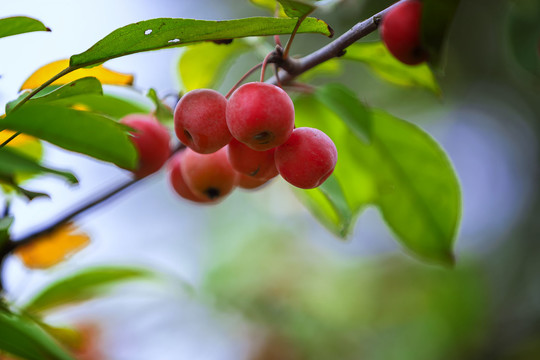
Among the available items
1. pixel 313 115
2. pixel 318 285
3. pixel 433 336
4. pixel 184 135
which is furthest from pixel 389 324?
pixel 184 135

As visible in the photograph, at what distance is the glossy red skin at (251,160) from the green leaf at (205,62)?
0.41m

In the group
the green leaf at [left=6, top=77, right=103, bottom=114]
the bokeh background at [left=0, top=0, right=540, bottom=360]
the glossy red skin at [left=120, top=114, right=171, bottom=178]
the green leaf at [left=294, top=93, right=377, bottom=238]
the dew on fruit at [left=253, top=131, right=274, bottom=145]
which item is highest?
the green leaf at [left=6, top=77, right=103, bottom=114]

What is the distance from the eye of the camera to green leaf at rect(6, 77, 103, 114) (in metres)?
0.57

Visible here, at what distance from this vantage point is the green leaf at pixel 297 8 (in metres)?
0.53

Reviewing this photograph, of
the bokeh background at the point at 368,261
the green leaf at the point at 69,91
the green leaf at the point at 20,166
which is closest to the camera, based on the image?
the green leaf at the point at 20,166

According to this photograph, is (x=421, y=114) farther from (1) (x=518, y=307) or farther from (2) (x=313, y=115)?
(2) (x=313, y=115)

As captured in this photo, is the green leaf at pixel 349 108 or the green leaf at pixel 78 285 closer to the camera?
the green leaf at pixel 349 108

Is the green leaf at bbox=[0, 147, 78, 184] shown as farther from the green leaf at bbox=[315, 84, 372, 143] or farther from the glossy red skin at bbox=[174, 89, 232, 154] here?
the green leaf at bbox=[315, 84, 372, 143]

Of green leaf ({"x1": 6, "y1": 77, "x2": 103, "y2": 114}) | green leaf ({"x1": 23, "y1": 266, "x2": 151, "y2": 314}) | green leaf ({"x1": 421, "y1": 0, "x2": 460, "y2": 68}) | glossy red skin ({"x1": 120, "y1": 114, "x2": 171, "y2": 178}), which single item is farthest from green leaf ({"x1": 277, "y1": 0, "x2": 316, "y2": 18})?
green leaf ({"x1": 23, "y1": 266, "x2": 151, "y2": 314})

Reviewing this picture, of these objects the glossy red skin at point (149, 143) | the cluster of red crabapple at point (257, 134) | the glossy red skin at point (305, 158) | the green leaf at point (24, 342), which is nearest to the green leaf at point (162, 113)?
the glossy red skin at point (149, 143)

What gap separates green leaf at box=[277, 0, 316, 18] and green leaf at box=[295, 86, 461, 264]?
1.20ft

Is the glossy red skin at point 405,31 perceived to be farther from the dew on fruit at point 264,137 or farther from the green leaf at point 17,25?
the green leaf at point 17,25

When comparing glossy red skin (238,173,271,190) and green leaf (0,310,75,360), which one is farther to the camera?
glossy red skin (238,173,271,190)

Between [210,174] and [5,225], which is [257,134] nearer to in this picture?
[210,174]
